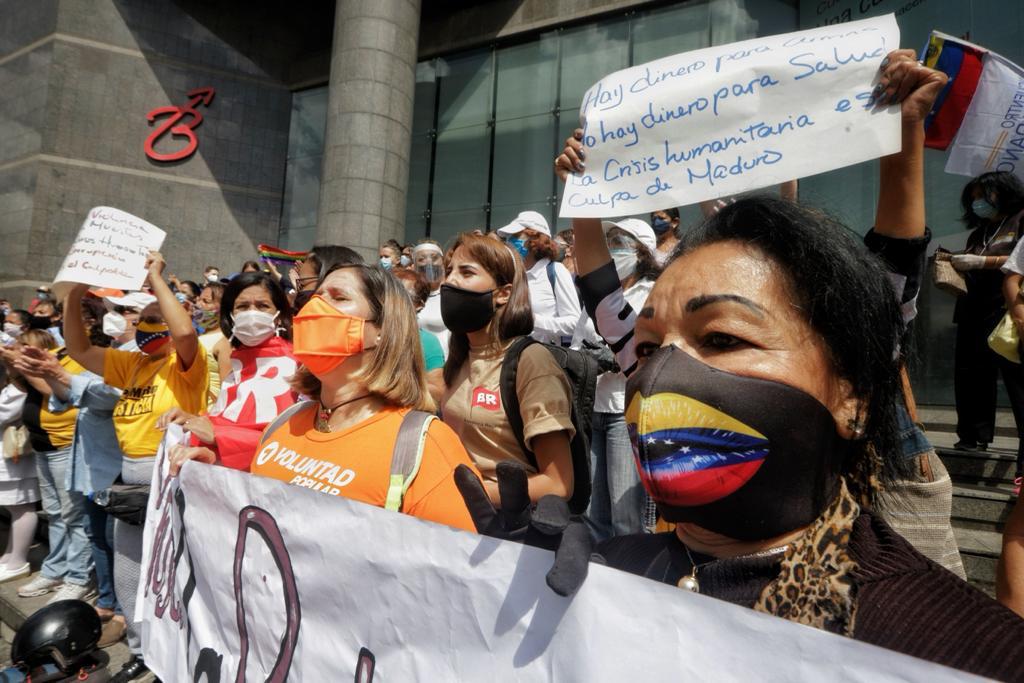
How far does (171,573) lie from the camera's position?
2092mm

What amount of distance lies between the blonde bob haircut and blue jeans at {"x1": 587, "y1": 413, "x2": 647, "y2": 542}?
1401 millimetres

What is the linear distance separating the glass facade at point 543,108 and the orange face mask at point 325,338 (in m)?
7.88

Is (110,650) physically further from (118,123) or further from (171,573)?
(118,123)

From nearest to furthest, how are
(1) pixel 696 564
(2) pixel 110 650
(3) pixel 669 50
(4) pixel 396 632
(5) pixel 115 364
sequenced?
(1) pixel 696 564, (4) pixel 396 632, (5) pixel 115 364, (2) pixel 110 650, (3) pixel 669 50

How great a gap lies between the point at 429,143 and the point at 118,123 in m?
7.76

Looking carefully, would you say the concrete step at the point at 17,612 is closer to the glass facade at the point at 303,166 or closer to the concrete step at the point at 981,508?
the concrete step at the point at 981,508

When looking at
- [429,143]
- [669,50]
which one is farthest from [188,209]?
[669,50]

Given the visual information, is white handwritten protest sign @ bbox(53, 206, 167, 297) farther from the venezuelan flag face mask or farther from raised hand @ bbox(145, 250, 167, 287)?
the venezuelan flag face mask

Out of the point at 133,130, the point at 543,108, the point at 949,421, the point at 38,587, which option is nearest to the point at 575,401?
the point at 38,587

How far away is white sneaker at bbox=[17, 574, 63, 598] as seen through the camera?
5023 mm

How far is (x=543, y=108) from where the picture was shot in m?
13.1

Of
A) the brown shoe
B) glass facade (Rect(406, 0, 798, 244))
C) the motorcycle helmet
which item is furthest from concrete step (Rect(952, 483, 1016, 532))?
glass facade (Rect(406, 0, 798, 244))

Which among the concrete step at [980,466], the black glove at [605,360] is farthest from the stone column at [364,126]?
the concrete step at [980,466]

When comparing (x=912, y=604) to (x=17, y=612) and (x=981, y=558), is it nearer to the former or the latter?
(x=981, y=558)
